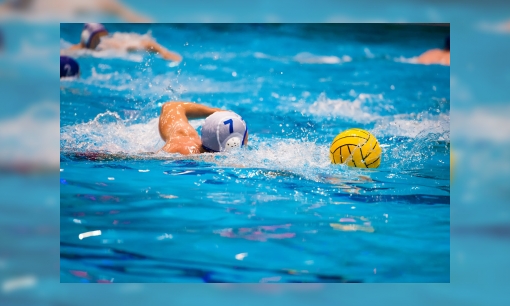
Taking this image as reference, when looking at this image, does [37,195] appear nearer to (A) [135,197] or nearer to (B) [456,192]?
(A) [135,197]

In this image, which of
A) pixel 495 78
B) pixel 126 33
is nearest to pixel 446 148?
pixel 495 78

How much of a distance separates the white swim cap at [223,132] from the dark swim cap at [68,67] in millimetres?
1562

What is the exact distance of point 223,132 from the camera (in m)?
5.69

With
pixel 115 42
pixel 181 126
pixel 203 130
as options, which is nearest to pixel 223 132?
pixel 203 130

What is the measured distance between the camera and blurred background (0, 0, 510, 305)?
17.7ft

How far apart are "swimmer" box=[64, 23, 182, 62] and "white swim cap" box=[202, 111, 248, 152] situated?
1039 millimetres

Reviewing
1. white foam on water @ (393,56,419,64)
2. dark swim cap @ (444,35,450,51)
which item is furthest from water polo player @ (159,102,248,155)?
dark swim cap @ (444,35,450,51)

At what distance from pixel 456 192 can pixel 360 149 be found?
1019 mm

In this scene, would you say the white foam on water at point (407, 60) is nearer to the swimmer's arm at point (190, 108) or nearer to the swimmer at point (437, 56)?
the swimmer at point (437, 56)

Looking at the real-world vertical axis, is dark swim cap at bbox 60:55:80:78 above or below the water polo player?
above

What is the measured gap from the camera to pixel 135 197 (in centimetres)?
548

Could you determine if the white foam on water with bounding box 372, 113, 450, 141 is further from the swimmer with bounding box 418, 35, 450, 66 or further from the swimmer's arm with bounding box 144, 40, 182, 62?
the swimmer's arm with bounding box 144, 40, 182, 62

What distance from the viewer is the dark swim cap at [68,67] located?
601 cm
